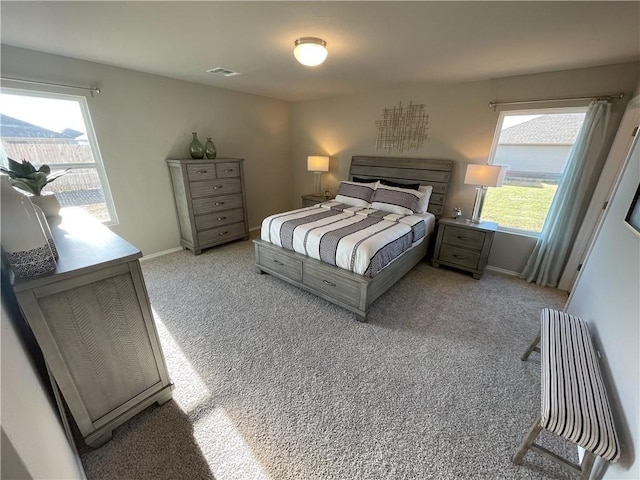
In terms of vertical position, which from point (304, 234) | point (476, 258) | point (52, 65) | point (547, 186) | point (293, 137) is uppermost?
point (52, 65)

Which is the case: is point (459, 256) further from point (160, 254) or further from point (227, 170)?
point (160, 254)

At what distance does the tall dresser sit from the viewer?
10.9 ft

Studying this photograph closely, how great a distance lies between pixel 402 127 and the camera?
3.66m

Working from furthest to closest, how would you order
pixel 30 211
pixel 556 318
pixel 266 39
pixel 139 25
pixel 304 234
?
pixel 304 234
pixel 266 39
pixel 139 25
pixel 556 318
pixel 30 211

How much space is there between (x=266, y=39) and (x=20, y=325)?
2320 millimetres

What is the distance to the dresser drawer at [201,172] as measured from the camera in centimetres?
327

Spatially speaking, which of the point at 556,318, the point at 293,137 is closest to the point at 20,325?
the point at 556,318

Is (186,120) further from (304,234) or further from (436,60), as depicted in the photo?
(436,60)

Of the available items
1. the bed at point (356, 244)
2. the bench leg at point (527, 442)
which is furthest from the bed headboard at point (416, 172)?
the bench leg at point (527, 442)

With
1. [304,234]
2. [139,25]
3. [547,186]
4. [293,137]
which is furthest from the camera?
[293,137]

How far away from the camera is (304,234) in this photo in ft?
8.48

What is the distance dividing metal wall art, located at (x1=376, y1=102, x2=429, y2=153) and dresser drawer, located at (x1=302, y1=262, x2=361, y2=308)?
2.39 meters

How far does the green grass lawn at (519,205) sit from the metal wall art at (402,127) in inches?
47.6

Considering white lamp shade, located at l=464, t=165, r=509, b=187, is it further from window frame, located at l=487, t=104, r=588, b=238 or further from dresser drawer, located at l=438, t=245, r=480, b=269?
dresser drawer, located at l=438, t=245, r=480, b=269
